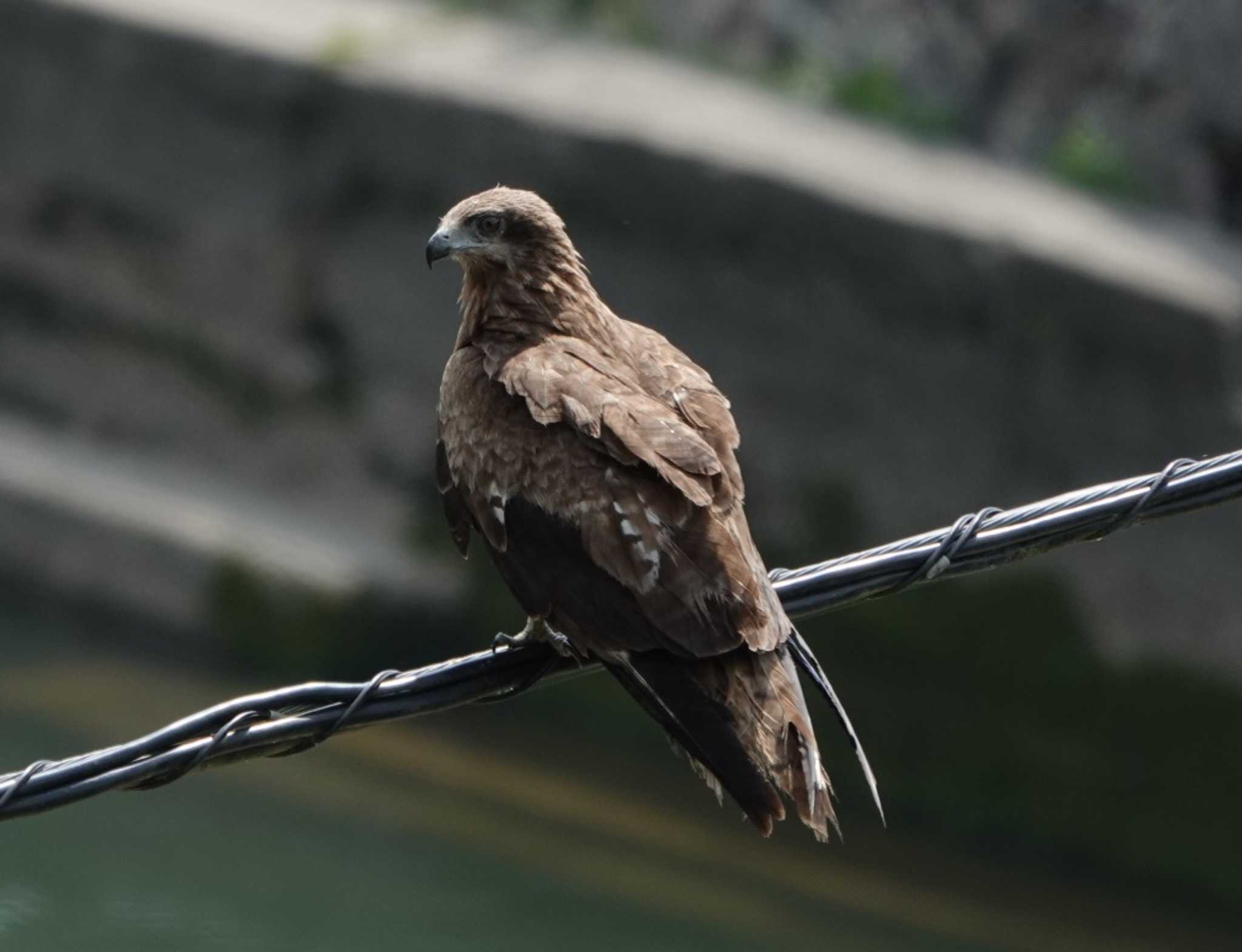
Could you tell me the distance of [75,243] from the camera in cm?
1135

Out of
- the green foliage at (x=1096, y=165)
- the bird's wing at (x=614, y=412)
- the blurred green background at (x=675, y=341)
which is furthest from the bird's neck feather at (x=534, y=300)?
the green foliage at (x=1096, y=165)

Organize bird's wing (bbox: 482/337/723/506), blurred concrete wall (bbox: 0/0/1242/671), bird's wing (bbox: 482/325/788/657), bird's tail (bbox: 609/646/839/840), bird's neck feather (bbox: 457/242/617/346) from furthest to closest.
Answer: blurred concrete wall (bbox: 0/0/1242/671)
bird's neck feather (bbox: 457/242/617/346)
bird's wing (bbox: 482/337/723/506)
bird's wing (bbox: 482/325/788/657)
bird's tail (bbox: 609/646/839/840)

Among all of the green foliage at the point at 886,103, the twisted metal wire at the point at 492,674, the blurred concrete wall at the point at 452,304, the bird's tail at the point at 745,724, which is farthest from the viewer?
the green foliage at the point at 886,103

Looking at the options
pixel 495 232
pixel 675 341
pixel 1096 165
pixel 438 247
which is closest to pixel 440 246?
pixel 438 247

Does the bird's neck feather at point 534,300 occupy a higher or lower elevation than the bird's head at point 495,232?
lower

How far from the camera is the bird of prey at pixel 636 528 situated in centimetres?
364

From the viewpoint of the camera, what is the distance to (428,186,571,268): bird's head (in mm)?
4938

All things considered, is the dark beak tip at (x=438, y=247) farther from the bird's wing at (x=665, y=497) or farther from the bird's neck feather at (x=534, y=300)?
the bird's wing at (x=665, y=497)

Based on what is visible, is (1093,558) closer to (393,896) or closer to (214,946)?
(393,896)

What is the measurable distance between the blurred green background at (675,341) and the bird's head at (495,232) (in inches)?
170

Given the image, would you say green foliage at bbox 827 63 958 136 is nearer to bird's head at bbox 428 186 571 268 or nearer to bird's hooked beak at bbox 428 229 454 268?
bird's head at bbox 428 186 571 268

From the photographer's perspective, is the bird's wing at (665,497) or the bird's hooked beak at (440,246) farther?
the bird's hooked beak at (440,246)

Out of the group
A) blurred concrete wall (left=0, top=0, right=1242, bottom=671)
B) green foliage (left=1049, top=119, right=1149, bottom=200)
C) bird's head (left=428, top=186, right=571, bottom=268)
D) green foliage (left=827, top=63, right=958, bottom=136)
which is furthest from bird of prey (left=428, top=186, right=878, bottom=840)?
green foliage (left=827, top=63, right=958, bottom=136)

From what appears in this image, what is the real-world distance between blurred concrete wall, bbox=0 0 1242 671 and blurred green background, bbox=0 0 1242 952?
0.02 m
